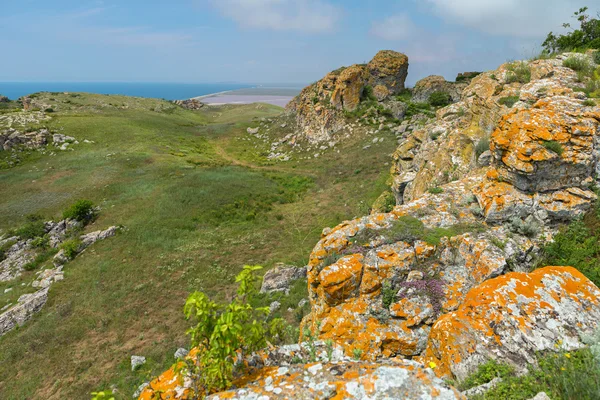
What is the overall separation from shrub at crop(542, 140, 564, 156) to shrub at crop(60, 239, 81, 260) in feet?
103

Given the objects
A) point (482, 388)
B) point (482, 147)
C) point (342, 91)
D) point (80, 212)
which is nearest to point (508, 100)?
point (482, 147)

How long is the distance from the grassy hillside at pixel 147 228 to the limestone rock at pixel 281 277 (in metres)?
2.43

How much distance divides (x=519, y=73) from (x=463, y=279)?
55.7ft

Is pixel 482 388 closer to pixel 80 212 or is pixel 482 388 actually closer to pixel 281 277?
pixel 281 277

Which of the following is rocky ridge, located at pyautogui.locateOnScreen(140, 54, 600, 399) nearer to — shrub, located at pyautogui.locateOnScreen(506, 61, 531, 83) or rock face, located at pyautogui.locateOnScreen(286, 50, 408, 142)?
shrub, located at pyautogui.locateOnScreen(506, 61, 531, 83)

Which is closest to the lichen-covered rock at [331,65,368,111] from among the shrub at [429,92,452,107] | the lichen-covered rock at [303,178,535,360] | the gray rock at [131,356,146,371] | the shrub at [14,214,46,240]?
the shrub at [429,92,452,107]

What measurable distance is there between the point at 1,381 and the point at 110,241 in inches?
499

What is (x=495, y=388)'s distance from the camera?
15.0ft

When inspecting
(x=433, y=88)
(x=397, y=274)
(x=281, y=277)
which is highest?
(x=433, y=88)

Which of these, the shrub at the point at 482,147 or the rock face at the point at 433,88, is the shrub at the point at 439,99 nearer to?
the rock face at the point at 433,88

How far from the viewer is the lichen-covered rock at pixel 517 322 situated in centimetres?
529

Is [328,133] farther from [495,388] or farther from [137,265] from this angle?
[495,388]

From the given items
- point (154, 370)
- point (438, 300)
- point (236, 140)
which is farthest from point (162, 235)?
point (236, 140)

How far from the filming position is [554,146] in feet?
31.1
